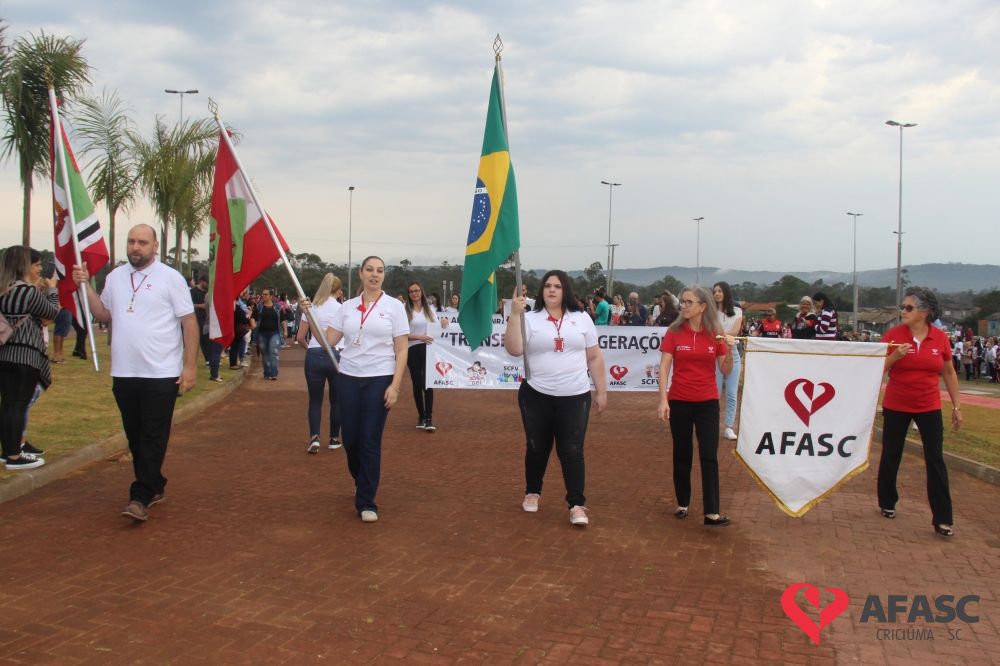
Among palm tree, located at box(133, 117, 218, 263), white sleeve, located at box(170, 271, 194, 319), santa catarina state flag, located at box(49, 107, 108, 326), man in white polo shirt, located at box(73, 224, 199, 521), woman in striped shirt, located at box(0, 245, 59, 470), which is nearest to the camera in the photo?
man in white polo shirt, located at box(73, 224, 199, 521)

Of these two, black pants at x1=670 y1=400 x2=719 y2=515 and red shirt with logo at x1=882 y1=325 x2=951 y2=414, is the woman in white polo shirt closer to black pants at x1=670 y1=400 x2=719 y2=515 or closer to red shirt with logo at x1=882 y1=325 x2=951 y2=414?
black pants at x1=670 y1=400 x2=719 y2=515

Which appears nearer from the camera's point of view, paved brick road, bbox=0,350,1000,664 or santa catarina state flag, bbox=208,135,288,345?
paved brick road, bbox=0,350,1000,664

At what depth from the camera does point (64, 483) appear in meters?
7.65

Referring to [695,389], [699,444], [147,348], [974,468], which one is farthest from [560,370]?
[974,468]

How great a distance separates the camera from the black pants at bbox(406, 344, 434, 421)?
36.6 ft

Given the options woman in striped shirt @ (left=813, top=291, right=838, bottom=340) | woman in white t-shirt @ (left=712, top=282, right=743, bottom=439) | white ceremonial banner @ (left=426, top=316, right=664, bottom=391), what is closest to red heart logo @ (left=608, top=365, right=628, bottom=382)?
white ceremonial banner @ (left=426, top=316, right=664, bottom=391)

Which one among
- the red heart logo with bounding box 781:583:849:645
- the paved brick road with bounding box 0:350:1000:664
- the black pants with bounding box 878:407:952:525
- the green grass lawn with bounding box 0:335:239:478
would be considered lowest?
the red heart logo with bounding box 781:583:849:645

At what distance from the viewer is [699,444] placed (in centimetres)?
673

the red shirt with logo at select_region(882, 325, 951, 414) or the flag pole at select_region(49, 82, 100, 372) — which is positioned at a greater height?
the flag pole at select_region(49, 82, 100, 372)

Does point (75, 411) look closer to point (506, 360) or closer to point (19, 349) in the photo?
point (19, 349)

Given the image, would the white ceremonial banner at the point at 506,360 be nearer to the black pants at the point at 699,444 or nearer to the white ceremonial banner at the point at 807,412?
the black pants at the point at 699,444

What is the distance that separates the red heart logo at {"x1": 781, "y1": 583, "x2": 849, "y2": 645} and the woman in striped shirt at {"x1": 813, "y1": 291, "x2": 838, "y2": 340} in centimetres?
671

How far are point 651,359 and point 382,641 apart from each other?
30.7 ft

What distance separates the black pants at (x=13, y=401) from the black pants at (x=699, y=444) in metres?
5.55
